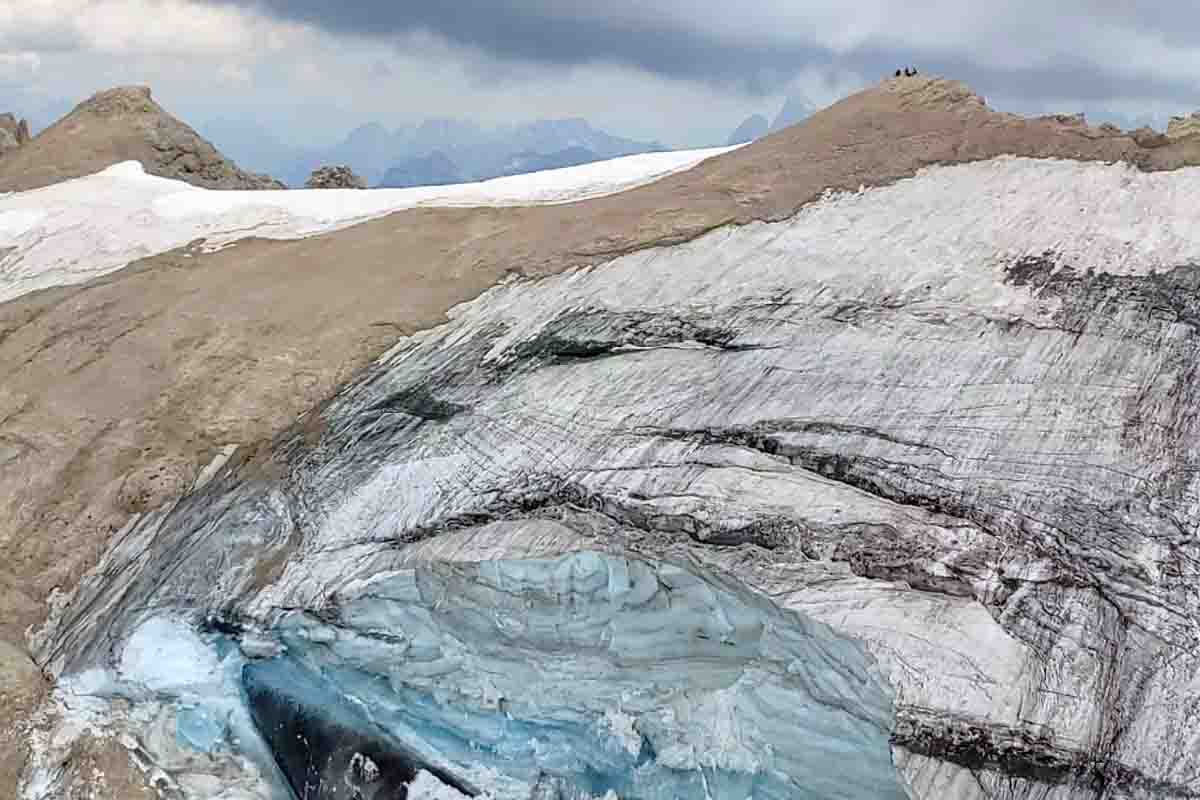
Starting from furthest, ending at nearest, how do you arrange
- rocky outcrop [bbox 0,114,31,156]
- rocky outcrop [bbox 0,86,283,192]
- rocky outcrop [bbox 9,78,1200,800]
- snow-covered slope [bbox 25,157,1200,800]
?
rocky outcrop [bbox 0,114,31,156]
rocky outcrop [bbox 0,86,283,192]
rocky outcrop [bbox 9,78,1200,800]
snow-covered slope [bbox 25,157,1200,800]

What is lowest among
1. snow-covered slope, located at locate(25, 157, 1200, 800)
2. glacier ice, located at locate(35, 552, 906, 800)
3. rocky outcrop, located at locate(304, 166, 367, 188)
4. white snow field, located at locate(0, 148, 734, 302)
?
glacier ice, located at locate(35, 552, 906, 800)

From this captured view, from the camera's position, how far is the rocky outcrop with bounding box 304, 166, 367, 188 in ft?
87.0

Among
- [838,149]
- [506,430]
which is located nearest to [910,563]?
[506,430]

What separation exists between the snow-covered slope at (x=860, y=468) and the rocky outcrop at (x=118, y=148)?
476 inches

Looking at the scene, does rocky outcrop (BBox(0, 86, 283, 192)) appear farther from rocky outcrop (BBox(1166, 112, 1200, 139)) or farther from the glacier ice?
rocky outcrop (BBox(1166, 112, 1200, 139))

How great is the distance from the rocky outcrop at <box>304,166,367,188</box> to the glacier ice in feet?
64.7

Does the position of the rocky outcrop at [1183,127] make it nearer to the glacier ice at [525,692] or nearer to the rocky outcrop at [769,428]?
the rocky outcrop at [769,428]

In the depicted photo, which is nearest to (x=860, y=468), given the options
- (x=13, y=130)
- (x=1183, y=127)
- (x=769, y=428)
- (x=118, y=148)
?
(x=769, y=428)

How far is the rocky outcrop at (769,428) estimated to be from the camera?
260 inches

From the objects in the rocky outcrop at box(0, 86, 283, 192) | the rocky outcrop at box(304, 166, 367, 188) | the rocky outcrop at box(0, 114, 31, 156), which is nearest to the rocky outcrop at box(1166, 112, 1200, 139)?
the rocky outcrop at box(0, 86, 283, 192)

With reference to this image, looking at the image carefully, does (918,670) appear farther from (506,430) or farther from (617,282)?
(617,282)

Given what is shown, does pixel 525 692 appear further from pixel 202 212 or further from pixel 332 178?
pixel 332 178

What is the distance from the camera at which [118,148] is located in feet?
64.4

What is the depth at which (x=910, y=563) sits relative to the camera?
23.3 feet
